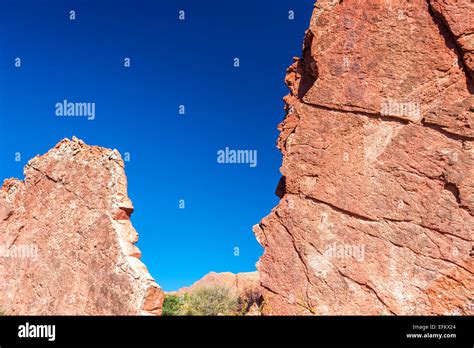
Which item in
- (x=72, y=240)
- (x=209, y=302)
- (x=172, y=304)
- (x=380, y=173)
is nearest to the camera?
Answer: (x=380, y=173)

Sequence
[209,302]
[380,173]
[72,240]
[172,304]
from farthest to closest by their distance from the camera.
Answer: [172,304], [209,302], [72,240], [380,173]

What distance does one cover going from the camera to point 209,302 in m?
30.3

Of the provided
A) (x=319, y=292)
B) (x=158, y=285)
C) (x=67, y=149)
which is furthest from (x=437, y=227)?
(x=67, y=149)

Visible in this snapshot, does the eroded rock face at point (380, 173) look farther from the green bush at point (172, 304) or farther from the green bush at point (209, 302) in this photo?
the green bush at point (172, 304)

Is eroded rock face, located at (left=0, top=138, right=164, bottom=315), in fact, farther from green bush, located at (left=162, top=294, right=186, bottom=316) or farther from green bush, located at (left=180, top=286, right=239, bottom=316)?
green bush, located at (left=162, top=294, right=186, bottom=316)

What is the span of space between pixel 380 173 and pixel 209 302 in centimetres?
1860

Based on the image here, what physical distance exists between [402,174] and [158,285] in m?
7.72

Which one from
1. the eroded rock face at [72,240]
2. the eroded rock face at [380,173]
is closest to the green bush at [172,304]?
the eroded rock face at [72,240]

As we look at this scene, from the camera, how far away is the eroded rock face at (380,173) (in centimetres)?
1360

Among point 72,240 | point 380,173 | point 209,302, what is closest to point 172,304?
point 209,302

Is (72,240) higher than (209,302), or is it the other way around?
Answer: (72,240)

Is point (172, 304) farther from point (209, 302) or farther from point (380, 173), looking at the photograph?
point (380, 173)

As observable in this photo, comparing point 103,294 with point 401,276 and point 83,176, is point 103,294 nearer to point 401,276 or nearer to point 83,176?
point 83,176

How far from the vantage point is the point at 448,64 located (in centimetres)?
1416
